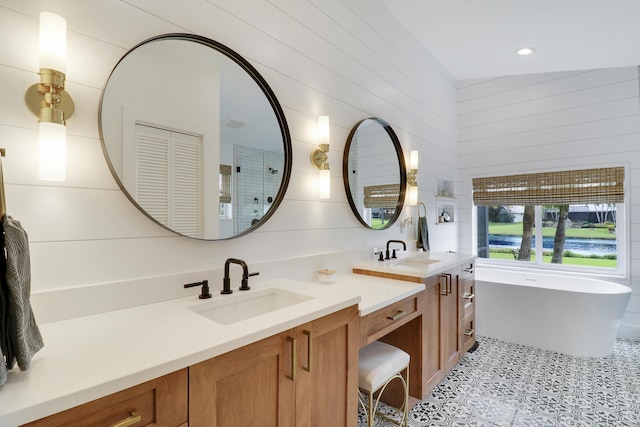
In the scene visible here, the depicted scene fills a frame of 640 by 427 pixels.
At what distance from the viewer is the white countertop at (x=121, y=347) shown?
1.99 feet

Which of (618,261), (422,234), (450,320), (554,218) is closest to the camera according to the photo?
(450,320)

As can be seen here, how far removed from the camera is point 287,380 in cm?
105

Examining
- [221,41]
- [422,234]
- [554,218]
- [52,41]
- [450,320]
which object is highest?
[221,41]

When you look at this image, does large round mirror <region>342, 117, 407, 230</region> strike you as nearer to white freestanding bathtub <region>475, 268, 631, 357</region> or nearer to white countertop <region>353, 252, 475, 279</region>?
white countertop <region>353, 252, 475, 279</region>

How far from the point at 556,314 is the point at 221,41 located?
3432 millimetres

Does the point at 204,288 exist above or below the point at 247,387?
above

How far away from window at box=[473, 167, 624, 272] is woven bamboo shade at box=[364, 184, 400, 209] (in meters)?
1.94

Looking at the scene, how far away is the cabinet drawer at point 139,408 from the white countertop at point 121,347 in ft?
0.09

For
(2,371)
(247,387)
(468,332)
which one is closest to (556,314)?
(468,332)

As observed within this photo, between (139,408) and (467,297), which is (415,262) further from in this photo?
(139,408)

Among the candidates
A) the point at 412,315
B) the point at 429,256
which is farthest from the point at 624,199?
the point at 412,315

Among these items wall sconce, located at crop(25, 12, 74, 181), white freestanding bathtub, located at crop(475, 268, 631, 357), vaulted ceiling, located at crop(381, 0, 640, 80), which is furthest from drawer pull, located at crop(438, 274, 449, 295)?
wall sconce, located at crop(25, 12, 74, 181)

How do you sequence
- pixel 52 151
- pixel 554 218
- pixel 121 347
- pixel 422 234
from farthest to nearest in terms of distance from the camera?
1. pixel 554 218
2. pixel 422 234
3. pixel 52 151
4. pixel 121 347

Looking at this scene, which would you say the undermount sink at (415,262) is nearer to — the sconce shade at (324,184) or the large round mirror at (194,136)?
the sconce shade at (324,184)
